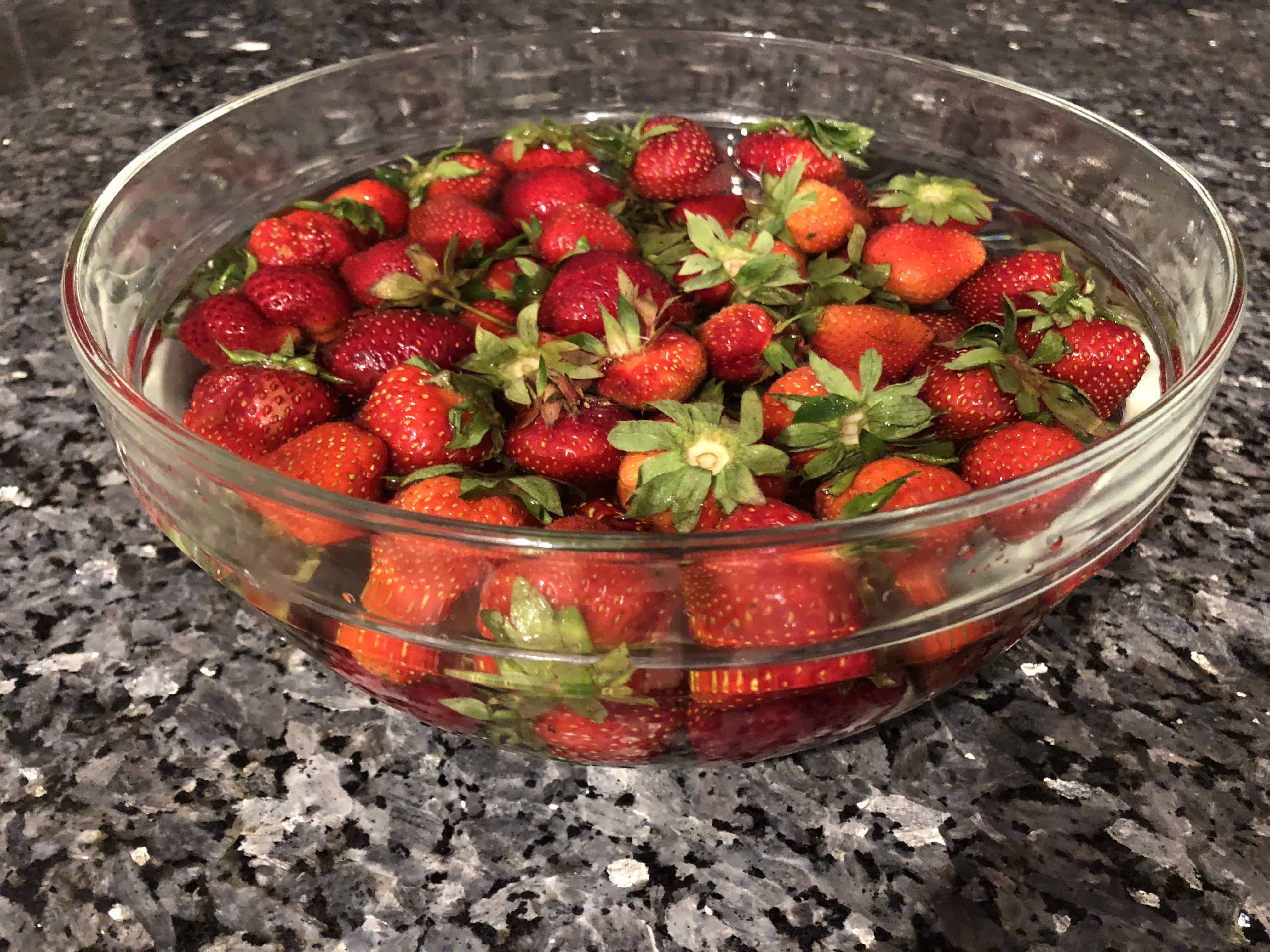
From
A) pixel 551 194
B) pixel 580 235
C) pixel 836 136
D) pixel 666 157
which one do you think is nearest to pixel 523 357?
pixel 580 235

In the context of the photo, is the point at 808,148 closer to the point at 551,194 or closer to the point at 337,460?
the point at 551,194

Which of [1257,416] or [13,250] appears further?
[13,250]

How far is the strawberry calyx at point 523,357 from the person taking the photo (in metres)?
0.71

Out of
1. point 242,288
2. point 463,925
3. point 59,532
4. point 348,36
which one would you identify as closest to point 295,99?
point 242,288

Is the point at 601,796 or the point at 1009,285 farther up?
the point at 1009,285

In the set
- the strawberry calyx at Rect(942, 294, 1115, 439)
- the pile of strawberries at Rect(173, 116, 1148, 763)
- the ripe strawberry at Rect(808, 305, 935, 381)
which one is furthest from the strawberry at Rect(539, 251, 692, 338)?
the strawberry calyx at Rect(942, 294, 1115, 439)

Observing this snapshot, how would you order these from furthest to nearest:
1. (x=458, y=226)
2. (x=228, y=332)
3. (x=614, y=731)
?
(x=458, y=226) → (x=228, y=332) → (x=614, y=731)

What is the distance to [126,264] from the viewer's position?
2.56ft

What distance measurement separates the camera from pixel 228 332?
2.61ft

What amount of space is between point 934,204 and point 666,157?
271 millimetres

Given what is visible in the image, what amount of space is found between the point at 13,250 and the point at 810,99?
1005 millimetres

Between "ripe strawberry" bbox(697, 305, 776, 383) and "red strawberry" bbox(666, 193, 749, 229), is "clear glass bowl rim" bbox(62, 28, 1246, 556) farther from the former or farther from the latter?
"red strawberry" bbox(666, 193, 749, 229)

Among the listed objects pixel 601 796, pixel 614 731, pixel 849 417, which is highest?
pixel 849 417

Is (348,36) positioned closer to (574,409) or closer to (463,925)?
(574,409)
